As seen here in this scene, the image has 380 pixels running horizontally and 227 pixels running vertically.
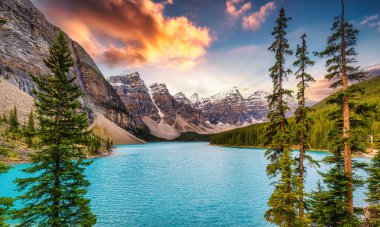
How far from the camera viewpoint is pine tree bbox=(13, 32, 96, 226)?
43.2ft

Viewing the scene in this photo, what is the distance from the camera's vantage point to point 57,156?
1375 cm

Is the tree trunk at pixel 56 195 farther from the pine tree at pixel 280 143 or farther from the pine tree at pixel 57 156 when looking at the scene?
the pine tree at pixel 280 143

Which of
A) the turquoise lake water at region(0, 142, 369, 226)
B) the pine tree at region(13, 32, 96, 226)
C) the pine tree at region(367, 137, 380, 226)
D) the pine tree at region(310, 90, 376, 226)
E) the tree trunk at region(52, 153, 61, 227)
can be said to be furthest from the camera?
the turquoise lake water at region(0, 142, 369, 226)

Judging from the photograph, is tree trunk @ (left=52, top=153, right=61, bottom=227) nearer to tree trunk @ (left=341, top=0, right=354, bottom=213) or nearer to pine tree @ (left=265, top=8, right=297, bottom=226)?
pine tree @ (left=265, top=8, right=297, bottom=226)

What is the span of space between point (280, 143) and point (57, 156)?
56.3 ft

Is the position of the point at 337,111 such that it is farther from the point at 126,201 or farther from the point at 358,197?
the point at 126,201

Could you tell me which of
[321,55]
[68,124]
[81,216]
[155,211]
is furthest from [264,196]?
[68,124]

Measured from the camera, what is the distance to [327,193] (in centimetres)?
1477

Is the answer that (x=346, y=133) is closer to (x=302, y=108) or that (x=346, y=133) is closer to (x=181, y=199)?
(x=302, y=108)

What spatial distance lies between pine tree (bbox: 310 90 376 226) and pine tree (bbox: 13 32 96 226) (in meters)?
16.2

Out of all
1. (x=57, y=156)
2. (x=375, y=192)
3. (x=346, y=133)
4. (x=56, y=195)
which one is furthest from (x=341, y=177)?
(x=57, y=156)

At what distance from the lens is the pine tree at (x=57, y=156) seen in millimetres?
13164

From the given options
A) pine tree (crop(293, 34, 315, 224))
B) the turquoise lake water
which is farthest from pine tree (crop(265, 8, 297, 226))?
the turquoise lake water

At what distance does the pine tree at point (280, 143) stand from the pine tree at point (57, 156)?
14080 millimetres
